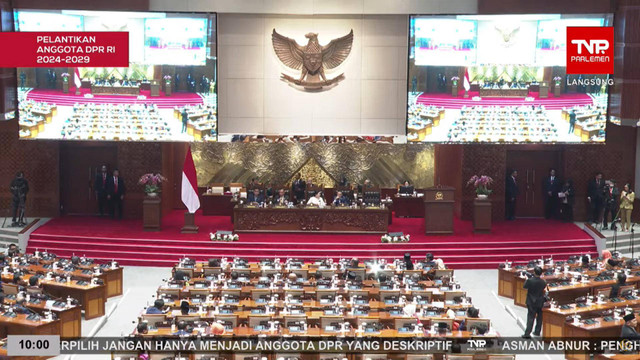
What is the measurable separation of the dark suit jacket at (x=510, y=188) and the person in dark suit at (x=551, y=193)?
40.8 inches

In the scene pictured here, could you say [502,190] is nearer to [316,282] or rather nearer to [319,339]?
[316,282]

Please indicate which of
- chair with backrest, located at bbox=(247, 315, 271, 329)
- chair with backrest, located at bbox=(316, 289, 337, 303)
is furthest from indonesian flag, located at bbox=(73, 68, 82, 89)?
chair with backrest, located at bbox=(247, 315, 271, 329)

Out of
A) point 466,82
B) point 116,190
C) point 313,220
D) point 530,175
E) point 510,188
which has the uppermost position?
point 466,82

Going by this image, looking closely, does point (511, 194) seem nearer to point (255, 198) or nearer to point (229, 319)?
point (255, 198)

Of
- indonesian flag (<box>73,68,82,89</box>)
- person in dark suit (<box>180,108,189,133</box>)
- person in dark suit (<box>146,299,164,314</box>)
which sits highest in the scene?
indonesian flag (<box>73,68,82,89</box>)

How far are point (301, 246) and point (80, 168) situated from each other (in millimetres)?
9342

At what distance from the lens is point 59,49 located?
1109 inches

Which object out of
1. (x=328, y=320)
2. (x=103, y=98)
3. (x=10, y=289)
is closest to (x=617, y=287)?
(x=328, y=320)

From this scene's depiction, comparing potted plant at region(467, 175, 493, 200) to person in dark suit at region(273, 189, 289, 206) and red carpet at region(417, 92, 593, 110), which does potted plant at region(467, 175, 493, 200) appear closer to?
red carpet at region(417, 92, 593, 110)

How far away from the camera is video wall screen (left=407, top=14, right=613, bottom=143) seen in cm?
2806

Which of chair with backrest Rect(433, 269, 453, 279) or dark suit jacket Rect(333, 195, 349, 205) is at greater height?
dark suit jacket Rect(333, 195, 349, 205)

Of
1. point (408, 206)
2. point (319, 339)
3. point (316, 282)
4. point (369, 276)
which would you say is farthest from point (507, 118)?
point (319, 339)

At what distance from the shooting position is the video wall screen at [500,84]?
28.1 m

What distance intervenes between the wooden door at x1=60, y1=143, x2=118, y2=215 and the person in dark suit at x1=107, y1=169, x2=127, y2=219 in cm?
106
